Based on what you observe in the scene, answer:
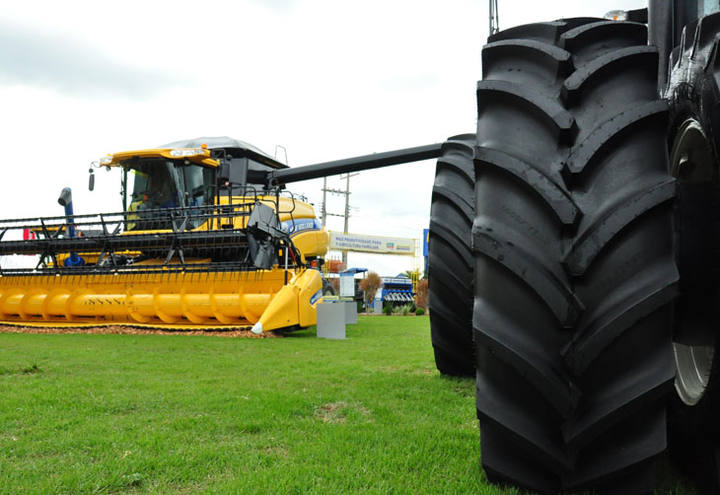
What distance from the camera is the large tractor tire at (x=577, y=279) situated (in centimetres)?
142

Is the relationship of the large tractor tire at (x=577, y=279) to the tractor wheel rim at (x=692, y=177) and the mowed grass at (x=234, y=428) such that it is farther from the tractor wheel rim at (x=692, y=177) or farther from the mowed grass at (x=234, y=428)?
the mowed grass at (x=234, y=428)

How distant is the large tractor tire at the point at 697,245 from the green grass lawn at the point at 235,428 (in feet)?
0.64

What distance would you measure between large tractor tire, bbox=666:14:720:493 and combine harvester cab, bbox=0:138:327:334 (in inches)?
262

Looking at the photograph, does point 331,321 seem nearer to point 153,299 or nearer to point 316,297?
point 316,297

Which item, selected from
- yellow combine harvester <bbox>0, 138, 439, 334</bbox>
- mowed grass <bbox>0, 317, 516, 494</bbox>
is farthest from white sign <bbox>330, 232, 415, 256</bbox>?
mowed grass <bbox>0, 317, 516, 494</bbox>

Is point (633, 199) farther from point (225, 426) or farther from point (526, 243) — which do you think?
point (225, 426)

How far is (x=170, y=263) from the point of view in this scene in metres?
9.39

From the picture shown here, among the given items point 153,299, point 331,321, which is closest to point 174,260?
point 153,299

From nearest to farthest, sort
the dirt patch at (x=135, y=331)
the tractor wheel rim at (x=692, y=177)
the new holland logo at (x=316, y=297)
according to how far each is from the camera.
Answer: the tractor wheel rim at (x=692, y=177) < the dirt patch at (x=135, y=331) < the new holland logo at (x=316, y=297)

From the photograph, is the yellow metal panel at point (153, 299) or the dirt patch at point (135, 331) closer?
the dirt patch at point (135, 331)

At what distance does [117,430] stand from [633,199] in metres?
2.42

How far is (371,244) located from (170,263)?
3555cm

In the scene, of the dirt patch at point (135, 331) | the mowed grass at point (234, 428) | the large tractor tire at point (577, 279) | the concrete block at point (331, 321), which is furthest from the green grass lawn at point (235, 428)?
the concrete block at point (331, 321)

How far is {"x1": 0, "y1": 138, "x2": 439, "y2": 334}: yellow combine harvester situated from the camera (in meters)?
8.65
